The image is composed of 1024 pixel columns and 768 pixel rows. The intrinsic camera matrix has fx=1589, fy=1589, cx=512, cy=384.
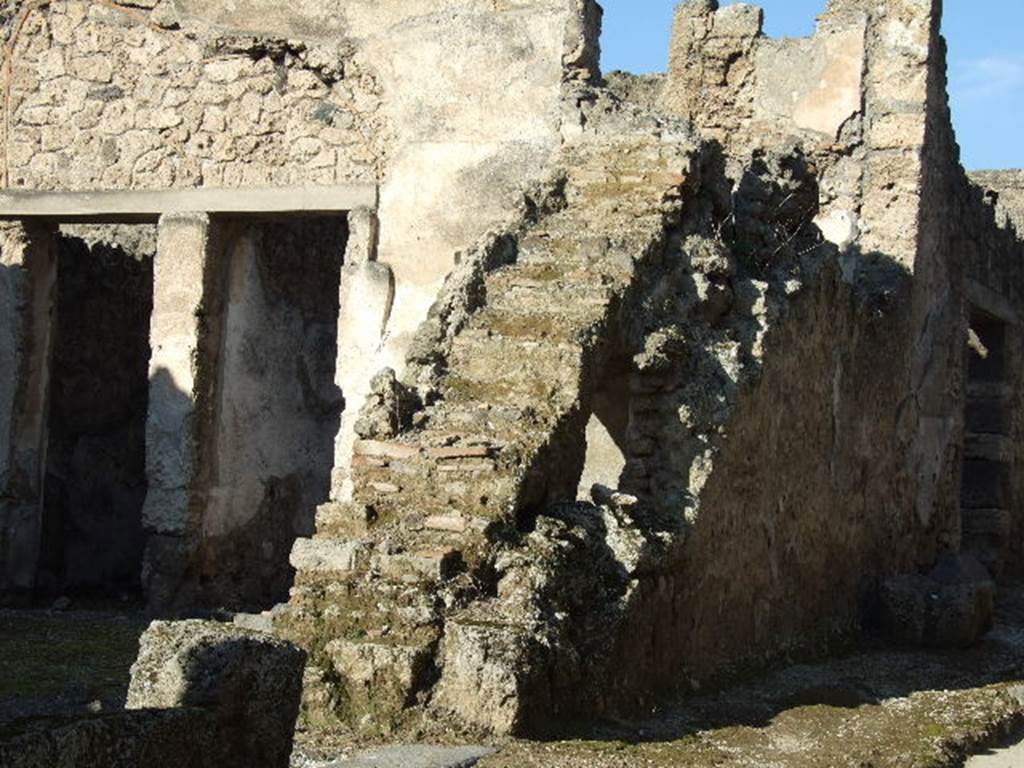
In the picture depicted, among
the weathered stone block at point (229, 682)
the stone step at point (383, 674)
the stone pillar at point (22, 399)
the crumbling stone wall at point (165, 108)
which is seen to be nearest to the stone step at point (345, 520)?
the stone step at point (383, 674)

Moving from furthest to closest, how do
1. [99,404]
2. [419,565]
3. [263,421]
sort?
[99,404] < [263,421] < [419,565]

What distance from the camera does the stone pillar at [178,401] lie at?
785cm

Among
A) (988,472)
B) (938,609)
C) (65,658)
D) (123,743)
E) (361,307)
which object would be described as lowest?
(65,658)

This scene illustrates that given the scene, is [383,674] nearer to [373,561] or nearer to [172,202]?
[373,561]

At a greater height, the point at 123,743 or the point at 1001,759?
the point at 123,743

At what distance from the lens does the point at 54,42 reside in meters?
8.27

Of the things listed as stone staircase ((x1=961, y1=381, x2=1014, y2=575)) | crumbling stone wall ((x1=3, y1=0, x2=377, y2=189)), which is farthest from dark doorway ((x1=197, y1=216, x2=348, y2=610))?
stone staircase ((x1=961, y1=381, x2=1014, y2=575))

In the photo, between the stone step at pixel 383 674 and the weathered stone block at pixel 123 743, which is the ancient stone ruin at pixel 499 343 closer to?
the stone step at pixel 383 674

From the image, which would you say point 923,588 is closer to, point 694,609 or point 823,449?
point 823,449

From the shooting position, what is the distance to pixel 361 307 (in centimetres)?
756

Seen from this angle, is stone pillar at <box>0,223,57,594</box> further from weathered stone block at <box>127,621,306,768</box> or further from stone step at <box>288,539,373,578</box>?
weathered stone block at <box>127,621,306,768</box>

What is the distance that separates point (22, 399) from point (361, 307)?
2140 millimetres

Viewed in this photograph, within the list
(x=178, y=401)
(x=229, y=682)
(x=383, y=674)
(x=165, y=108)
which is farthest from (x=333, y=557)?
(x=165, y=108)

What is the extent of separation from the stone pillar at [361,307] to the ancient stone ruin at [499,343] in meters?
0.02
